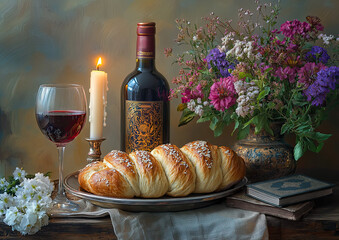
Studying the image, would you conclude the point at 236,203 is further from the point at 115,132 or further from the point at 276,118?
the point at 115,132

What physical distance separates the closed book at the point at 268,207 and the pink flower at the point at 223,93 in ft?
0.81

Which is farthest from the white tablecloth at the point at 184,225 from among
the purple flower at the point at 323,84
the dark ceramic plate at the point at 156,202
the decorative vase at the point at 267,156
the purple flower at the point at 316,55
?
the purple flower at the point at 316,55

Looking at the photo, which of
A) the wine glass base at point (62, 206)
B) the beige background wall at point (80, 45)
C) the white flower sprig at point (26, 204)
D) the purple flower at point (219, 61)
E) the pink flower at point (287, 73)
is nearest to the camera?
the white flower sprig at point (26, 204)

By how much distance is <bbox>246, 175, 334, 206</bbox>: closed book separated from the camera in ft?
3.40

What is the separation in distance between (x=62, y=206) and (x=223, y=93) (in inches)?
20.3

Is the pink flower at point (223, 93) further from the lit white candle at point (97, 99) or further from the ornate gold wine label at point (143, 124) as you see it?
the lit white candle at point (97, 99)

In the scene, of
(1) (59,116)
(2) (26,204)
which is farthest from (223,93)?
(2) (26,204)

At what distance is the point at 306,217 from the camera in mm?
1055

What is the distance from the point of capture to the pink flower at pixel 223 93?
1.18m

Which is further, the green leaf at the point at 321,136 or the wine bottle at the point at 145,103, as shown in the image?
the wine bottle at the point at 145,103

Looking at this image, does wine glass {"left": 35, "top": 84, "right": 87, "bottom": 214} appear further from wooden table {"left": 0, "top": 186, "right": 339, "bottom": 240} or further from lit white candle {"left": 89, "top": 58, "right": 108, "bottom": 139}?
lit white candle {"left": 89, "top": 58, "right": 108, "bottom": 139}

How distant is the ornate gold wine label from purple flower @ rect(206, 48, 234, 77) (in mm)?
200

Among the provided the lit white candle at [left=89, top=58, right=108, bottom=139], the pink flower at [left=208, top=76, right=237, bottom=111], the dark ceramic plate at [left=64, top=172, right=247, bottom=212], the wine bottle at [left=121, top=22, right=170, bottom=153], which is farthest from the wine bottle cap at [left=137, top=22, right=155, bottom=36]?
the dark ceramic plate at [left=64, top=172, right=247, bottom=212]

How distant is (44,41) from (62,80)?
151 mm
